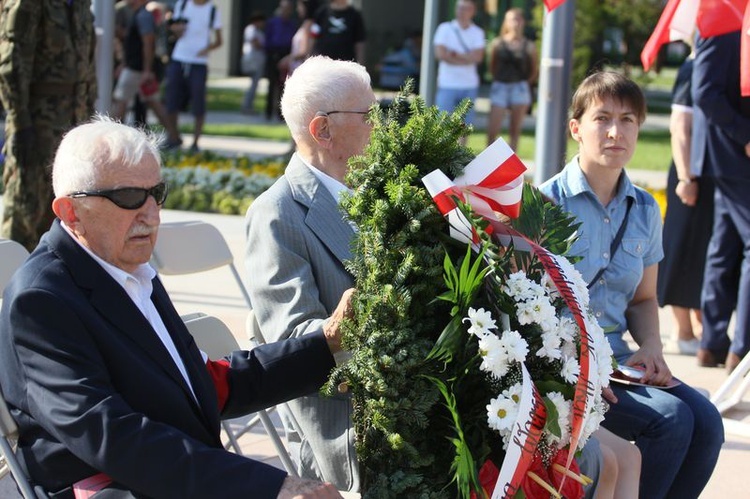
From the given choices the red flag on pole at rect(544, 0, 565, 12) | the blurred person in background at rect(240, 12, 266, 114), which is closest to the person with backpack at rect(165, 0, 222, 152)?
the blurred person in background at rect(240, 12, 266, 114)

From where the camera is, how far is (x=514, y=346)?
8.43ft

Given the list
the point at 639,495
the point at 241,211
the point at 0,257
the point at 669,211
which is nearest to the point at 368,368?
the point at 639,495

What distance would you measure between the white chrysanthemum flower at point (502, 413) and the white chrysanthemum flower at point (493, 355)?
2.3 inches

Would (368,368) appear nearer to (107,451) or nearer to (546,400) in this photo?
(546,400)

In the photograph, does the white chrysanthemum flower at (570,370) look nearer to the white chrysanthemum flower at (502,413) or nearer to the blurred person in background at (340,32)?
the white chrysanthemum flower at (502,413)

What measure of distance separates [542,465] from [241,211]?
8.07 meters

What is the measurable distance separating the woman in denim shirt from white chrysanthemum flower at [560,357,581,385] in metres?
1.16

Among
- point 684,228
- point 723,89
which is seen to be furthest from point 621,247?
point 684,228

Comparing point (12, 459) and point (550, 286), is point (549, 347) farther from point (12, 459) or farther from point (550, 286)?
point (12, 459)

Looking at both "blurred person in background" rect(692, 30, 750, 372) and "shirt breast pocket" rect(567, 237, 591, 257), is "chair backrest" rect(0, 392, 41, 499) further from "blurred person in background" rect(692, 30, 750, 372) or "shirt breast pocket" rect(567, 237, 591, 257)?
"blurred person in background" rect(692, 30, 750, 372)

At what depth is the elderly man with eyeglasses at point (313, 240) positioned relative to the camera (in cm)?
319

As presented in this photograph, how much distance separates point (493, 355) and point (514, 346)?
59 millimetres

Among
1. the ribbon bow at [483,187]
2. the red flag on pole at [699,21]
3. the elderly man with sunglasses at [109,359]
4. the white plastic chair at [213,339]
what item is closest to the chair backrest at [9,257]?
the white plastic chair at [213,339]

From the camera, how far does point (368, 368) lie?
260 cm
